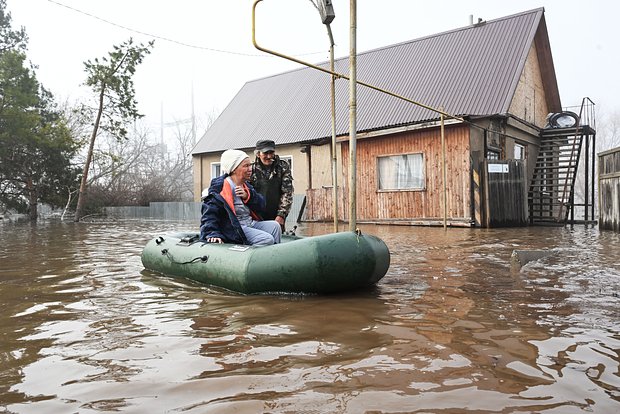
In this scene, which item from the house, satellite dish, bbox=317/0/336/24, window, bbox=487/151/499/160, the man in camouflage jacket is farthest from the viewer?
window, bbox=487/151/499/160

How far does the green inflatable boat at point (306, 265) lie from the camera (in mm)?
4453

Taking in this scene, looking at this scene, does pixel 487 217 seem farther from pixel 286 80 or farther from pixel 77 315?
pixel 286 80

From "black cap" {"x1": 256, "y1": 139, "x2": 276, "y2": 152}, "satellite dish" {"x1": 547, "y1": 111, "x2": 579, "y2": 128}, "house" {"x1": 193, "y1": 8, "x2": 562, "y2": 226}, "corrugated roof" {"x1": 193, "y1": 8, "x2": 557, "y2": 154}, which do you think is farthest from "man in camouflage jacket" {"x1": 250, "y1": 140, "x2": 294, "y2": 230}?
"satellite dish" {"x1": 547, "y1": 111, "x2": 579, "y2": 128}

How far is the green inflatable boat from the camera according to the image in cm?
445

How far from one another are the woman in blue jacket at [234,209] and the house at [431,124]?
7.85 meters

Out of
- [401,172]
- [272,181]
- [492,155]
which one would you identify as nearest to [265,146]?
[272,181]

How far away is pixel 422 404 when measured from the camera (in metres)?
2.17

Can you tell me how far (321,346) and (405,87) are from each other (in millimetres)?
15841

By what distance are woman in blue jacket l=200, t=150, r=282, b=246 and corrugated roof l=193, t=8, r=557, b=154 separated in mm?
10461

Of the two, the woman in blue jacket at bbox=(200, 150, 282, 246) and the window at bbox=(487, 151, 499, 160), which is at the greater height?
the window at bbox=(487, 151, 499, 160)

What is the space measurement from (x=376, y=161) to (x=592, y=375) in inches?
555

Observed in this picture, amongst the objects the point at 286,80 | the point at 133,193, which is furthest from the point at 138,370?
the point at 133,193

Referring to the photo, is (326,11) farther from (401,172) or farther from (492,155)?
(492,155)

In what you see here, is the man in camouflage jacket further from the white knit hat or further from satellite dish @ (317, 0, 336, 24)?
satellite dish @ (317, 0, 336, 24)
